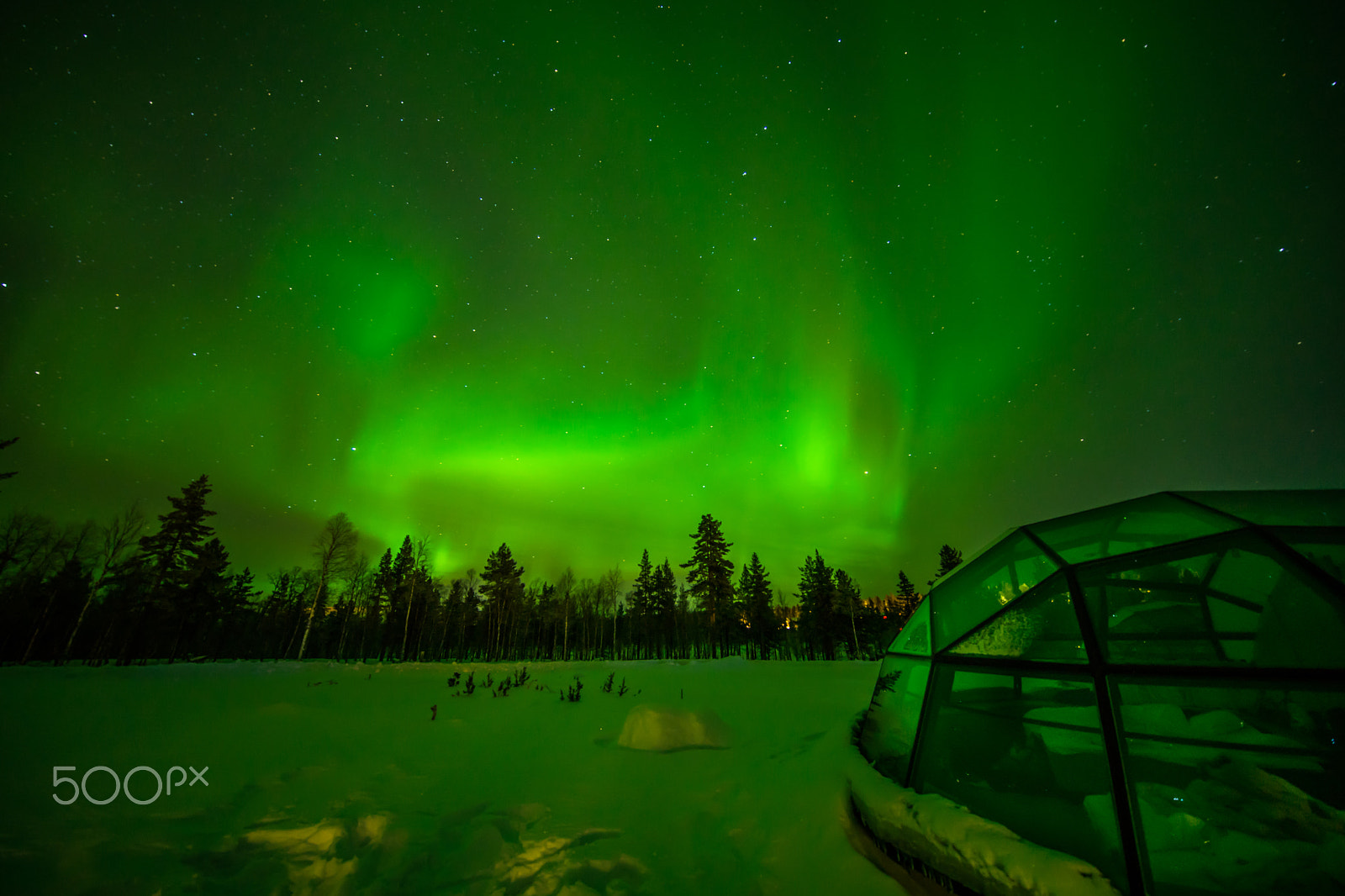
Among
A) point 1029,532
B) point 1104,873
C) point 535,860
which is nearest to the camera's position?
point 1104,873

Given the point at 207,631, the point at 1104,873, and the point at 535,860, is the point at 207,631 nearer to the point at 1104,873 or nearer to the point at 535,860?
the point at 535,860

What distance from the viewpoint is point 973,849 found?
3064mm

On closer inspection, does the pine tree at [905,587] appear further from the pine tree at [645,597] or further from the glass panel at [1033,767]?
the glass panel at [1033,767]

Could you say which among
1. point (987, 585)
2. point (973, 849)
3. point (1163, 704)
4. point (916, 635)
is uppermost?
point (987, 585)

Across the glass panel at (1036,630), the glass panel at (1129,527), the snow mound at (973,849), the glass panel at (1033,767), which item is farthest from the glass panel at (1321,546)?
the snow mound at (973,849)

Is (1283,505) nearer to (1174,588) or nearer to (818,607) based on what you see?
(1174,588)

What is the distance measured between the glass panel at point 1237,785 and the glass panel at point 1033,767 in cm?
27

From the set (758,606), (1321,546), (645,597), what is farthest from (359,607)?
(1321,546)

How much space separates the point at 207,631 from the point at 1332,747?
69763 millimetres

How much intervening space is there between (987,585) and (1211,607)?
2258 millimetres

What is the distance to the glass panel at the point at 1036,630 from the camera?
3.74 m

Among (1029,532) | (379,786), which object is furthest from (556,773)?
(1029,532)

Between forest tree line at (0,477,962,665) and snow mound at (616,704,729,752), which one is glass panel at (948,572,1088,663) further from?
forest tree line at (0,477,962,665)

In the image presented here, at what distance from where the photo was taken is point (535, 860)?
4.14 meters
